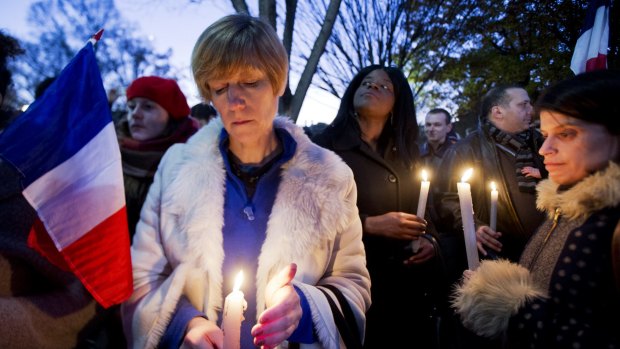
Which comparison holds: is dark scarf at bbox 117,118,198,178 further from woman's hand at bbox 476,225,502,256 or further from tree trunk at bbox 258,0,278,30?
tree trunk at bbox 258,0,278,30

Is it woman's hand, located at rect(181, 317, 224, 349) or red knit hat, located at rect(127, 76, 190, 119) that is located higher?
red knit hat, located at rect(127, 76, 190, 119)

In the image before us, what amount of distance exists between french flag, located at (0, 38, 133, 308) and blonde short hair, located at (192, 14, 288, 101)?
0.46m

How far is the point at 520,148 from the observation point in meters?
3.45

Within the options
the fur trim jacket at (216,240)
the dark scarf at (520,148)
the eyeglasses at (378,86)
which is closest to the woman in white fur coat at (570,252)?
the fur trim jacket at (216,240)

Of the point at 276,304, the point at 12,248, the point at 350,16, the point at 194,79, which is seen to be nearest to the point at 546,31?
the point at 194,79

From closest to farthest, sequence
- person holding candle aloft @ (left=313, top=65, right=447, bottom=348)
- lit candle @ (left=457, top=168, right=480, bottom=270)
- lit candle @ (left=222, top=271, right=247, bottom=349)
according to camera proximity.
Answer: lit candle @ (left=222, top=271, right=247, bottom=349) → lit candle @ (left=457, top=168, right=480, bottom=270) → person holding candle aloft @ (left=313, top=65, right=447, bottom=348)

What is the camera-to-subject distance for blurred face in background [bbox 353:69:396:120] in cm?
311

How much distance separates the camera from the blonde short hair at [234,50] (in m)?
1.78

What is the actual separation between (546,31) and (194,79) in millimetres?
4828

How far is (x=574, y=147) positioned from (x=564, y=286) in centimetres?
55

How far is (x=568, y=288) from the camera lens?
1396 mm

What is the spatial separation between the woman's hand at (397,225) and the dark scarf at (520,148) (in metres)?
1.37

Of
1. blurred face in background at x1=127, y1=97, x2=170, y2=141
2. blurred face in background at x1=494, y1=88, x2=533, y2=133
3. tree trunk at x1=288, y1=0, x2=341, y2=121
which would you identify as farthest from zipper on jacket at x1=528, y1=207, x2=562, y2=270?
tree trunk at x1=288, y1=0, x2=341, y2=121

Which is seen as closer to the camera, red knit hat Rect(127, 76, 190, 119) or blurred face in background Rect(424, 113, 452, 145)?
red knit hat Rect(127, 76, 190, 119)
